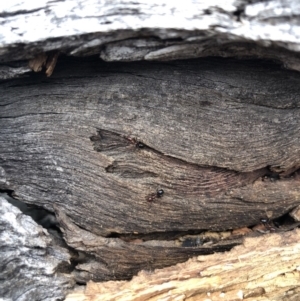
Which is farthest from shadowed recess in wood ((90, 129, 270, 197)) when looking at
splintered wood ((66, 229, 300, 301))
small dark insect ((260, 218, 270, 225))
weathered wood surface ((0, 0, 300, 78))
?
weathered wood surface ((0, 0, 300, 78))

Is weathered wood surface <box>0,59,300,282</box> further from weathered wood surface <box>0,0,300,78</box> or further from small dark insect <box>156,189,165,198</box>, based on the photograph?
weathered wood surface <box>0,0,300,78</box>

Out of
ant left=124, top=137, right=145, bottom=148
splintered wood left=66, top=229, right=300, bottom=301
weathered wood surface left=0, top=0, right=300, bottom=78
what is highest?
weathered wood surface left=0, top=0, right=300, bottom=78

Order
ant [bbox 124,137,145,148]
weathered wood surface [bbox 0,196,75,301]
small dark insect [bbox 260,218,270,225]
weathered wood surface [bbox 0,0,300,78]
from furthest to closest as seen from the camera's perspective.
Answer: small dark insect [bbox 260,218,270,225] → ant [bbox 124,137,145,148] → weathered wood surface [bbox 0,196,75,301] → weathered wood surface [bbox 0,0,300,78]

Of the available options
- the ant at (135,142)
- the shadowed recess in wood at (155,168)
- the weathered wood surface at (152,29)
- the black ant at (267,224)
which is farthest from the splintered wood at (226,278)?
the weathered wood surface at (152,29)

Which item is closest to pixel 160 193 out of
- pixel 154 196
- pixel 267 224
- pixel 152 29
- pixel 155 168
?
pixel 154 196

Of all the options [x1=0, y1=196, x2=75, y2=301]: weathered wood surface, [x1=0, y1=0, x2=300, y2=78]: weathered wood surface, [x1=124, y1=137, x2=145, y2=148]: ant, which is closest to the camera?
[x1=0, y1=0, x2=300, y2=78]: weathered wood surface

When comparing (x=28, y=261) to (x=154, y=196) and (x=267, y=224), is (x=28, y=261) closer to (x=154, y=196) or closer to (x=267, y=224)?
(x=154, y=196)
